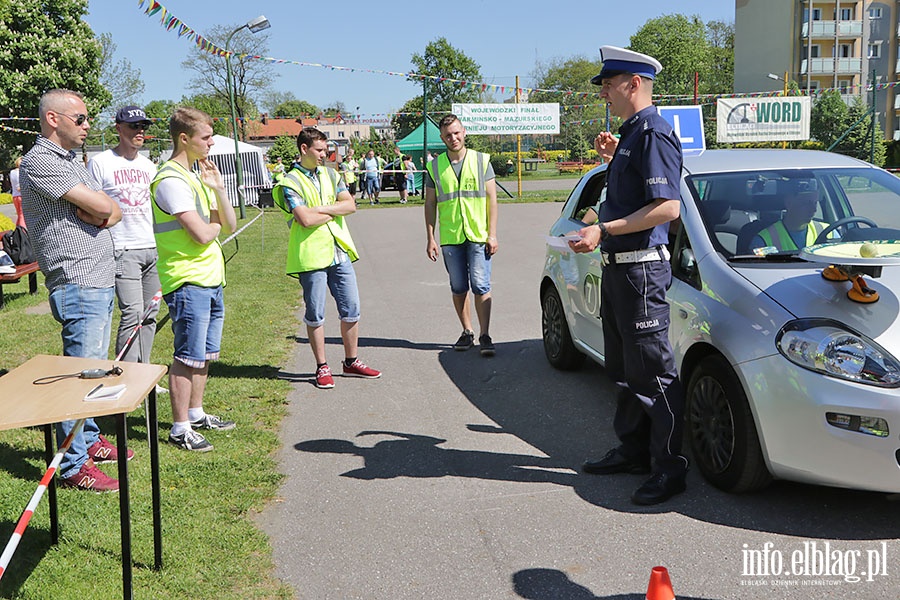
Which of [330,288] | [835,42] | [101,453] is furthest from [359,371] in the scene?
[835,42]

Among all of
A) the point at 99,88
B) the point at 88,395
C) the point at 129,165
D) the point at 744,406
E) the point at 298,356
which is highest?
the point at 99,88

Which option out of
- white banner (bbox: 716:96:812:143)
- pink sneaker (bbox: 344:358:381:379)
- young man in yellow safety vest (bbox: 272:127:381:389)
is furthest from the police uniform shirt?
white banner (bbox: 716:96:812:143)

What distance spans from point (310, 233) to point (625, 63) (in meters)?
3.17

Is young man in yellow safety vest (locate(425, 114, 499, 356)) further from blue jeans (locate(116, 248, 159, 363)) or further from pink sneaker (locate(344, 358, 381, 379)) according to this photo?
blue jeans (locate(116, 248, 159, 363))

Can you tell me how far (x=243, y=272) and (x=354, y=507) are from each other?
9700mm

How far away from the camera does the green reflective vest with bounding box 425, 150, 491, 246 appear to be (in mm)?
7477

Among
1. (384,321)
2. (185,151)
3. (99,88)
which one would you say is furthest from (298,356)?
(99,88)

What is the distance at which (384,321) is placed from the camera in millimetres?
9461

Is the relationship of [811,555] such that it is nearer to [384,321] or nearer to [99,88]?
[384,321]

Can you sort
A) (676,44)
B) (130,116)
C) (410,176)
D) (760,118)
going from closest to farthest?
(130,116)
(760,118)
(410,176)
(676,44)

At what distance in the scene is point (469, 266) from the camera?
7668 millimetres

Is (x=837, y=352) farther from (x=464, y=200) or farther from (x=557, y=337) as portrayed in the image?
(x=464, y=200)
